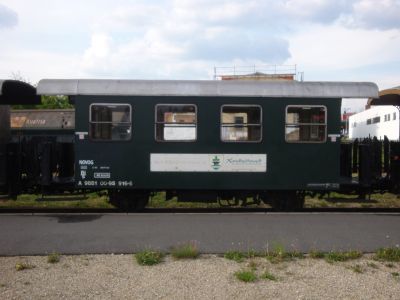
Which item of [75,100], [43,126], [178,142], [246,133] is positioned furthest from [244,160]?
[43,126]

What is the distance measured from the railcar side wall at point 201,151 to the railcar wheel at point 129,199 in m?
0.46

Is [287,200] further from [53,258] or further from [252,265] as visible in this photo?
[53,258]

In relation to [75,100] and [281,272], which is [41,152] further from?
[281,272]

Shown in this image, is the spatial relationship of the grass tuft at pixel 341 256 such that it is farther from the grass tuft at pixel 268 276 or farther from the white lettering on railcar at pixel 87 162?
the white lettering on railcar at pixel 87 162

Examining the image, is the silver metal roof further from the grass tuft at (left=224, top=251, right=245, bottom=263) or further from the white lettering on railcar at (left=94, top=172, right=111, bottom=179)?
the grass tuft at (left=224, top=251, right=245, bottom=263)

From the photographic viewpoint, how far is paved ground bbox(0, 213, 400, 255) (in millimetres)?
7078

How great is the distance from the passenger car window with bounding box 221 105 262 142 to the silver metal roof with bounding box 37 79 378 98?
1.06 feet

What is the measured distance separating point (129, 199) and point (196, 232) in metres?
3.37

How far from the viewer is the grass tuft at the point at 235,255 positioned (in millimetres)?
6484

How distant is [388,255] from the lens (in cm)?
657

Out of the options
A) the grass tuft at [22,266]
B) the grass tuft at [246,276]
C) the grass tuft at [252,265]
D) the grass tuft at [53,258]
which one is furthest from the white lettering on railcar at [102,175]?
the grass tuft at [246,276]

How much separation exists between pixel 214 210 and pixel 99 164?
321 cm

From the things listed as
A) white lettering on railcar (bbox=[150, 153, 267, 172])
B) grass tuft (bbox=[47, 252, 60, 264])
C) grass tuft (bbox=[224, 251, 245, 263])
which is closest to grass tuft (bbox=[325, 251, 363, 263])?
grass tuft (bbox=[224, 251, 245, 263])

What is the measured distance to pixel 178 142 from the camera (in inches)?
405
